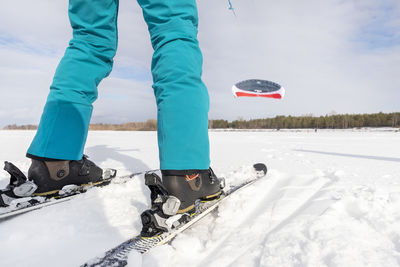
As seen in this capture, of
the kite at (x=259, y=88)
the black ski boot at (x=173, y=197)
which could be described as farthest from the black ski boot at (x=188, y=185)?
the kite at (x=259, y=88)

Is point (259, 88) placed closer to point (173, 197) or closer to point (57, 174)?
point (57, 174)

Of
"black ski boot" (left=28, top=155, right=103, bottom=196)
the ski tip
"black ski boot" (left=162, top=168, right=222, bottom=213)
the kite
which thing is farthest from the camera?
the kite

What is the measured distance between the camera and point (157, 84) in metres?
0.99

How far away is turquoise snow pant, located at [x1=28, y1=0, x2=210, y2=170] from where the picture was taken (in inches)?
37.1

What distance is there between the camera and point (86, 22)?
1.29 m

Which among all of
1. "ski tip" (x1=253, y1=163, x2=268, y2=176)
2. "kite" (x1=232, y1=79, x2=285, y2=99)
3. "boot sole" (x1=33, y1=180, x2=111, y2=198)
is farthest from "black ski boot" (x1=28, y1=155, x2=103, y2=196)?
"kite" (x1=232, y1=79, x2=285, y2=99)

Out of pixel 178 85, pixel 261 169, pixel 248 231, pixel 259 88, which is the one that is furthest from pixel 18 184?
pixel 259 88

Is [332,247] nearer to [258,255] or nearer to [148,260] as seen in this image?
[258,255]

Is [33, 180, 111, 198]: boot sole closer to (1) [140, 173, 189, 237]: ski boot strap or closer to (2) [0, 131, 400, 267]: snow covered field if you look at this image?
(2) [0, 131, 400, 267]: snow covered field

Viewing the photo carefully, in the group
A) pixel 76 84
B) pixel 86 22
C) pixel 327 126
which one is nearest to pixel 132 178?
pixel 76 84

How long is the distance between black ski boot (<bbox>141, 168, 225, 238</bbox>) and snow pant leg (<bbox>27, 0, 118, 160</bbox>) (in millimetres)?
623

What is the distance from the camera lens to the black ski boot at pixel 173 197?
0.82m

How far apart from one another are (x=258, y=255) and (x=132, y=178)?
1156 millimetres

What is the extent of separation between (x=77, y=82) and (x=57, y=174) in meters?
0.49
